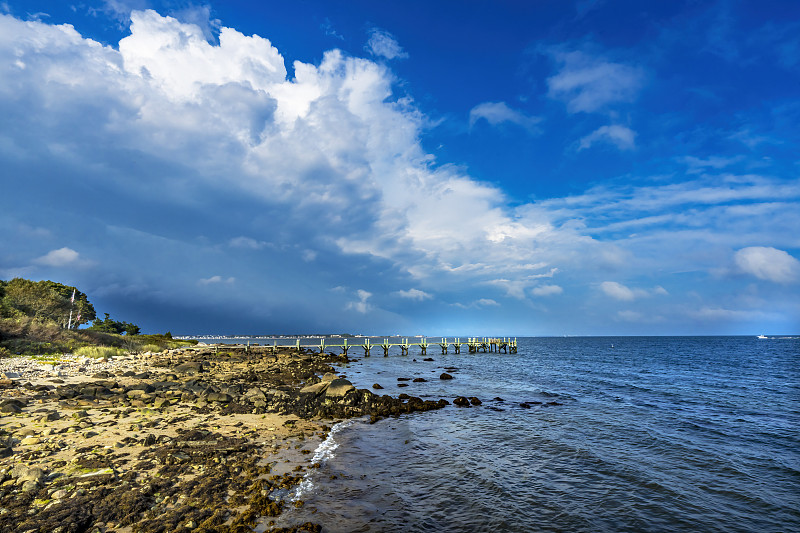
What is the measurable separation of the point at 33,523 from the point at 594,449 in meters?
19.5

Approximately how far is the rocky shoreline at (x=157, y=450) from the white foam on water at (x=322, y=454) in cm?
28

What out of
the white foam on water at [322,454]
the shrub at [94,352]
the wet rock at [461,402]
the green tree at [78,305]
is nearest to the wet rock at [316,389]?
the white foam on water at [322,454]

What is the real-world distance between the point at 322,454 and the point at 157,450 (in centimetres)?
565

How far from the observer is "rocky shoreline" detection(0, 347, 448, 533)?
8656 mm

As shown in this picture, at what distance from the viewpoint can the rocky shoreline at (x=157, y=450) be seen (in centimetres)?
866

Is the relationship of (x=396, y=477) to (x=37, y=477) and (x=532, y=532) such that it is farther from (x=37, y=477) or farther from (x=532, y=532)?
(x=37, y=477)

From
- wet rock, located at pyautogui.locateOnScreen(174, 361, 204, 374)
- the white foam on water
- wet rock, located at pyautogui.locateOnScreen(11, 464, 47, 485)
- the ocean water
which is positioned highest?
wet rock, located at pyautogui.locateOnScreen(11, 464, 47, 485)

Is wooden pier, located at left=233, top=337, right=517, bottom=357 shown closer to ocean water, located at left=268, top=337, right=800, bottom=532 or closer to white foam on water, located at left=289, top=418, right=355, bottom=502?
white foam on water, located at left=289, top=418, right=355, bottom=502

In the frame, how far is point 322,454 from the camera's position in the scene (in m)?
14.5

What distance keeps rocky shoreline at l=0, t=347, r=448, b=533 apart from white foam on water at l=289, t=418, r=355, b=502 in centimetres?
28

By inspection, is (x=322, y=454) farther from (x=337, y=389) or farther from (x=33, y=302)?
(x=33, y=302)

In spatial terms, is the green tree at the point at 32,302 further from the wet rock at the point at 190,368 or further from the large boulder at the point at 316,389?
the large boulder at the point at 316,389

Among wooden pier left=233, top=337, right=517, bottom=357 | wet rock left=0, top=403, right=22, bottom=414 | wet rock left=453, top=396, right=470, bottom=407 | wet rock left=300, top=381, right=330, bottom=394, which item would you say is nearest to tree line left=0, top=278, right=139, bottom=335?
wooden pier left=233, top=337, right=517, bottom=357

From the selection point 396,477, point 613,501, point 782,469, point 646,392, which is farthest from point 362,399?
point 646,392
